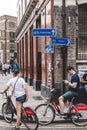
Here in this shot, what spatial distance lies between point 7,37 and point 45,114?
67.3m

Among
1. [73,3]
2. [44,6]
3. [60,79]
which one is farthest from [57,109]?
[44,6]

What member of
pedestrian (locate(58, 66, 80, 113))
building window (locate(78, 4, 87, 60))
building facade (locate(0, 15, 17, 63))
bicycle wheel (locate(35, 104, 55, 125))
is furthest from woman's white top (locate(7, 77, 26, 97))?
building facade (locate(0, 15, 17, 63))

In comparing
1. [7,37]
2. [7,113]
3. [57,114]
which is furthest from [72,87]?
[7,37]

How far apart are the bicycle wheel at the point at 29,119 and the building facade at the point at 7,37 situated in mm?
65146

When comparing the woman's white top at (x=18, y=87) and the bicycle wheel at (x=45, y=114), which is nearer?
the woman's white top at (x=18, y=87)

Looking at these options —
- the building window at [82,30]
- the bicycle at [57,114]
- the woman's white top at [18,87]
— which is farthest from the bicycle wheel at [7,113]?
the building window at [82,30]

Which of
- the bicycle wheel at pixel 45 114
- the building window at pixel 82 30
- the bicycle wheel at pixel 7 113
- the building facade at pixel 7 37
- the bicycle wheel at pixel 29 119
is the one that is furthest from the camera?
the building facade at pixel 7 37

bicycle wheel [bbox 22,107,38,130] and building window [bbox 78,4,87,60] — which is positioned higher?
building window [bbox 78,4,87,60]

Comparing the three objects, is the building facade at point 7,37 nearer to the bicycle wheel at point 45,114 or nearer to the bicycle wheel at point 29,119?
the bicycle wheel at point 45,114

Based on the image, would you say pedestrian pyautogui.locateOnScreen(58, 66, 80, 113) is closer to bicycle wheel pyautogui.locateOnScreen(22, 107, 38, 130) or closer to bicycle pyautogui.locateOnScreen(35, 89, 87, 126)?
bicycle pyautogui.locateOnScreen(35, 89, 87, 126)

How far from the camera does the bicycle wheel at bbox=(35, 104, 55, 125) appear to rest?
12.3 metres

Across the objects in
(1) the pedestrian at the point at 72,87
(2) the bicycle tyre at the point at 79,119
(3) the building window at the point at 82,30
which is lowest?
(2) the bicycle tyre at the point at 79,119

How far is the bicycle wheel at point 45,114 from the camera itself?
1230 centimetres

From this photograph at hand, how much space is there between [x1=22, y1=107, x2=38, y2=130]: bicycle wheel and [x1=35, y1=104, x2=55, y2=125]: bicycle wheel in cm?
74
